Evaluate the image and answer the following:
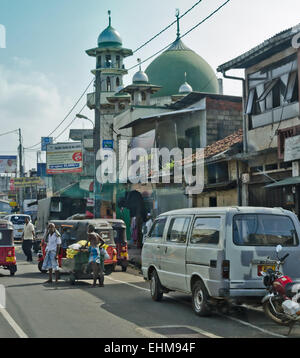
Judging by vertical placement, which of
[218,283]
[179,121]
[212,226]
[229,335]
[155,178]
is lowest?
[229,335]

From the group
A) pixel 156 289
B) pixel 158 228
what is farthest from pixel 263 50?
pixel 156 289

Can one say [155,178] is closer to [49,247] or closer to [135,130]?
[135,130]

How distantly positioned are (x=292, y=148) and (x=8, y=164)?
55.2 m

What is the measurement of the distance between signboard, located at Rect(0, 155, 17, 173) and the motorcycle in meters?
61.8

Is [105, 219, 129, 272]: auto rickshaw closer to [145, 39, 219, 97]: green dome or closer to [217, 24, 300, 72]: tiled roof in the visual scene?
[217, 24, 300, 72]: tiled roof

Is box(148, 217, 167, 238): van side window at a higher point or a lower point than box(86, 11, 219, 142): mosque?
lower

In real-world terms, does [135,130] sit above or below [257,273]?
above

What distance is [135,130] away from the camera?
116ft

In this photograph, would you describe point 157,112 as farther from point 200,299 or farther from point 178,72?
point 200,299

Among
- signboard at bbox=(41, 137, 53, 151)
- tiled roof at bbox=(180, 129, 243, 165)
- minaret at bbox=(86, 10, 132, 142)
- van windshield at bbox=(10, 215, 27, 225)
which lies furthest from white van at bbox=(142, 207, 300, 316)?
minaret at bbox=(86, 10, 132, 142)

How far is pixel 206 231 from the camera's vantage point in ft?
34.7

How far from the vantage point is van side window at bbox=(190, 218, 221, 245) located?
33.5 ft
